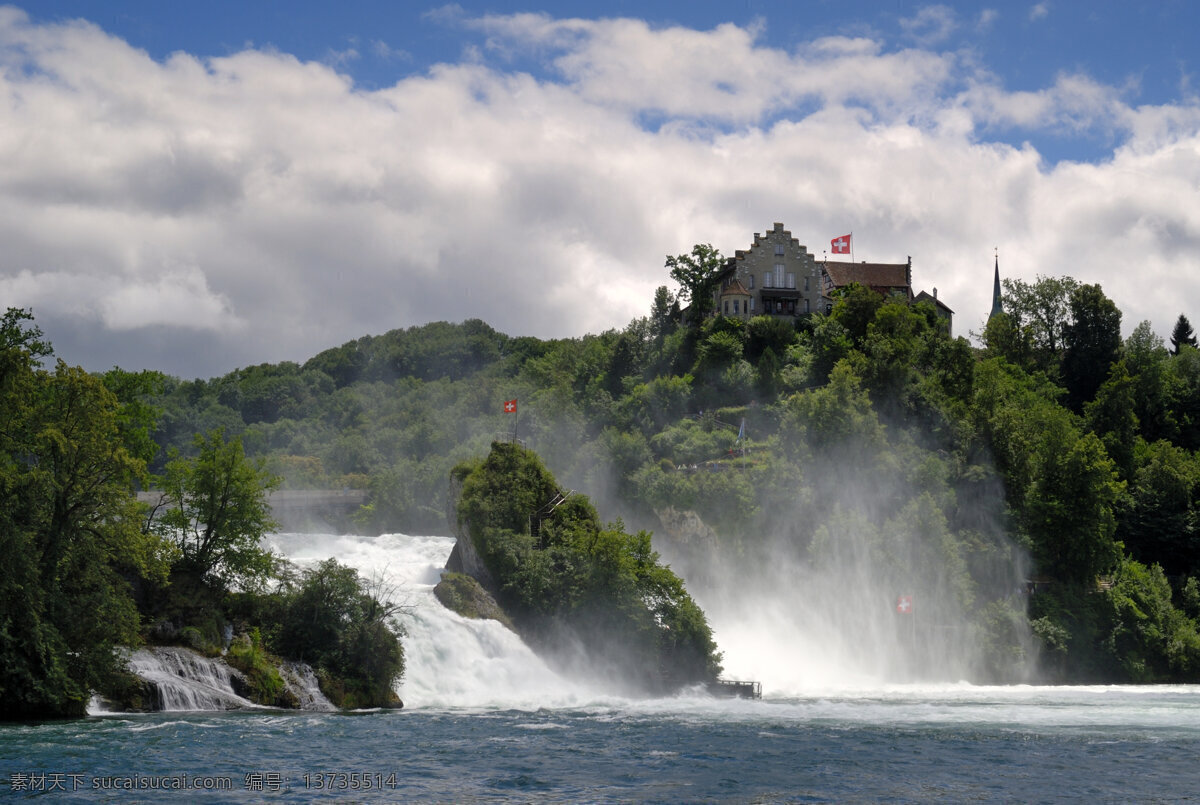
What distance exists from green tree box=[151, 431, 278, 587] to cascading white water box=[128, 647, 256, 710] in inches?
205

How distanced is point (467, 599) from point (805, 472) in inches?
1361

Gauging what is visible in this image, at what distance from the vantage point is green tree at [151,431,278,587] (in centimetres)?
5016

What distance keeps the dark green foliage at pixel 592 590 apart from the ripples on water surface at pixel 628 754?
783cm

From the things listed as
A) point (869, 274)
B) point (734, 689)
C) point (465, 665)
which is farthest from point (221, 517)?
point (869, 274)

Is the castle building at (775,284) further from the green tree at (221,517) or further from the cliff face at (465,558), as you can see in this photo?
the green tree at (221,517)

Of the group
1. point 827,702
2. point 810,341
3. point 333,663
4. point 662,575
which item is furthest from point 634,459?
point 333,663

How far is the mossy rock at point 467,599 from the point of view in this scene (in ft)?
189

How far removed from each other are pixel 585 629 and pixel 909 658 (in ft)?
90.4

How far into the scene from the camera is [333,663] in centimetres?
4900

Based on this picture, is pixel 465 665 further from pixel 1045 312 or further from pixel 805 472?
pixel 1045 312

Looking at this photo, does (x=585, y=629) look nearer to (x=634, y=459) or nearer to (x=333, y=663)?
(x=333, y=663)

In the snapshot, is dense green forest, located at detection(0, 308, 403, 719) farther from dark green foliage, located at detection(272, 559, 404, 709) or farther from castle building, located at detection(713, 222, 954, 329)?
castle building, located at detection(713, 222, 954, 329)

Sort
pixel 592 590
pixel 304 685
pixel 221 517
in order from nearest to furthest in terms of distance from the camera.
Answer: pixel 304 685 → pixel 221 517 → pixel 592 590

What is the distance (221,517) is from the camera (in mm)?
50688
